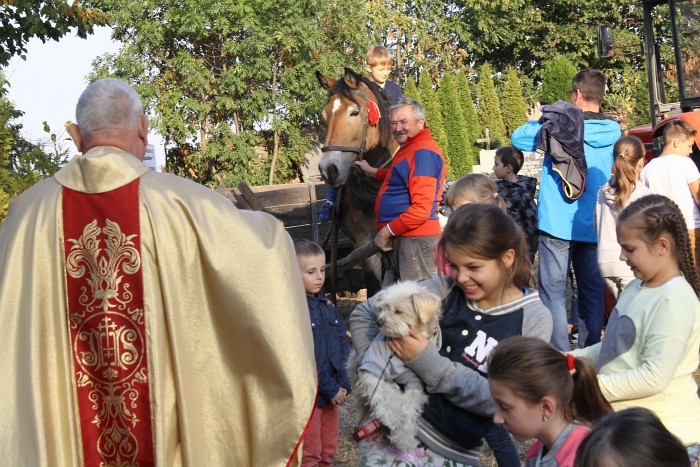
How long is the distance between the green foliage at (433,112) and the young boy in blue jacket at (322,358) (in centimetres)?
2253

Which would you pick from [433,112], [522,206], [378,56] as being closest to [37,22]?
[378,56]

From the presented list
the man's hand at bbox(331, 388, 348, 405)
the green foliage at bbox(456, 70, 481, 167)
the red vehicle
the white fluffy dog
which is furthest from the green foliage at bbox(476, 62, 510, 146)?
the white fluffy dog

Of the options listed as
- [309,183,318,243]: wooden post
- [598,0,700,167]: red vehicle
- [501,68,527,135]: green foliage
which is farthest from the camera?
[501,68,527,135]: green foliage

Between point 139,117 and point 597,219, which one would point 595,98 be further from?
point 139,117

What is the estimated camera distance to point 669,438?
2.06m

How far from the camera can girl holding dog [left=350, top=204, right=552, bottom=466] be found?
2.98m

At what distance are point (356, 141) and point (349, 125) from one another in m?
0.14

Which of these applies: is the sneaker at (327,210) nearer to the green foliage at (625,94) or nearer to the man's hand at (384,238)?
the man's hand at (384,238)

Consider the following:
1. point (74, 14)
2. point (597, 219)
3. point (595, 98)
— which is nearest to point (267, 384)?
point (597, 219)

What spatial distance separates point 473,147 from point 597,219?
23455 mm

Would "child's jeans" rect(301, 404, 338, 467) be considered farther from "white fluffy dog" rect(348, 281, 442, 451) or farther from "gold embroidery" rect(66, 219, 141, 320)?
"white fluffy dog" rect(348, 281, 442, 451)

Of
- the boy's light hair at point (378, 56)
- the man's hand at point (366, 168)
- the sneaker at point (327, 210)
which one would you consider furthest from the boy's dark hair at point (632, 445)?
the sneaker at point (327, 210)

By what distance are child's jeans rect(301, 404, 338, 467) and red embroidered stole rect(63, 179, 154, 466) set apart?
130 cm

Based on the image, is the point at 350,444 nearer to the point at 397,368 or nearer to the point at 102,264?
the point at 102,264
